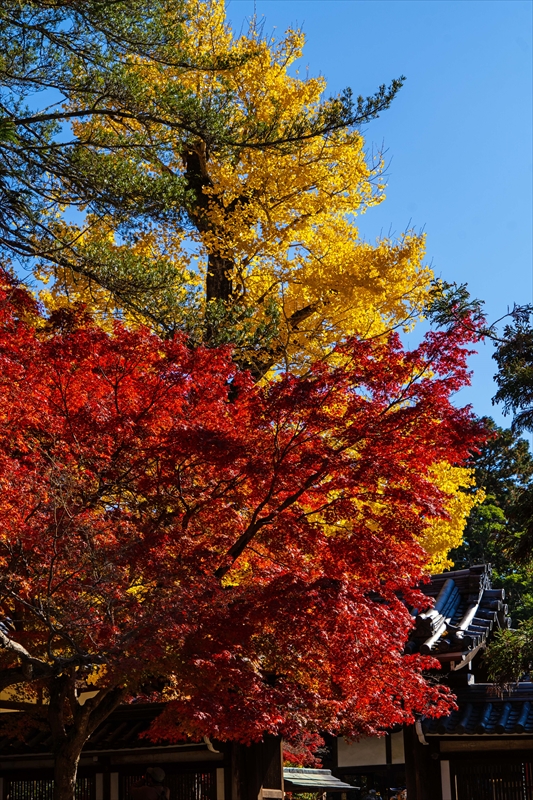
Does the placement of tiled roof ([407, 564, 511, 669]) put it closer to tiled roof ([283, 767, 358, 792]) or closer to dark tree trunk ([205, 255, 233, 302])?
tiled roof ([283, 767, 358, 792])

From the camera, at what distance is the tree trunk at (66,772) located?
10.1 m

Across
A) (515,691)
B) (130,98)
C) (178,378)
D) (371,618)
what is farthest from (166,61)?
(515,691)

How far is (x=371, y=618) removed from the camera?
973 centimetres

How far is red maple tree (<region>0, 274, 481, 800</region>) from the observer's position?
8.97 meters

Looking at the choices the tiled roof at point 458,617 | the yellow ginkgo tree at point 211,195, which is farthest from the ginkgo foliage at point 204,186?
the tiled roof at point 458,617

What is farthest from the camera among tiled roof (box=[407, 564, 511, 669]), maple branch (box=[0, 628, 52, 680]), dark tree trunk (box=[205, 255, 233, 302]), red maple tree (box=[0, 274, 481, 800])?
dark tree trunk (box=[205, 255, 233, 302])

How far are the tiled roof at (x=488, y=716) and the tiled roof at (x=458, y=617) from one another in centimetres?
63

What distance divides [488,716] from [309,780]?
5.38 m

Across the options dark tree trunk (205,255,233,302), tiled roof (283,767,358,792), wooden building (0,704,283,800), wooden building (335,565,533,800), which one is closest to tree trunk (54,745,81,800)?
wooden building (0,704,283,800)

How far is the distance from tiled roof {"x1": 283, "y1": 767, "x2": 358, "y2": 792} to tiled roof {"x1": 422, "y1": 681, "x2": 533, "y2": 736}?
426 centimetres

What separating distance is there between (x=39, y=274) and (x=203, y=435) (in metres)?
8.60

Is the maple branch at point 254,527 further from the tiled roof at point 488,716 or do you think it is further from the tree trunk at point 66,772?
the tiled roof at point 488,716

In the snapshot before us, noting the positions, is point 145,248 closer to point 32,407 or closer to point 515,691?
point 32,407

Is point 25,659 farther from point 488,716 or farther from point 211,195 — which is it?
point 211,195
